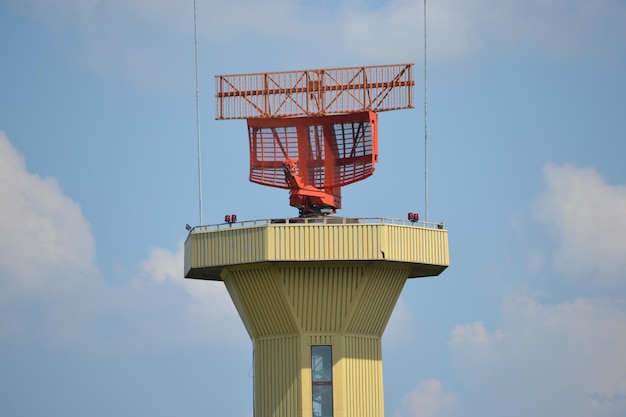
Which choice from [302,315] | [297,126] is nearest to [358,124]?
[297,126]

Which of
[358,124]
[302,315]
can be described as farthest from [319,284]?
[358,124]

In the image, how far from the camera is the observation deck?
111m

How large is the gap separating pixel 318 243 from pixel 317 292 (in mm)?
2703

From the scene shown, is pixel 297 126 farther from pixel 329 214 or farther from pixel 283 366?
pixel 283 366

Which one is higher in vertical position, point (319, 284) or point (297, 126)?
point (297, 126)

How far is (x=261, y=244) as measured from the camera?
366 feet

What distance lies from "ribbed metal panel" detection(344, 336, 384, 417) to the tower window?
34.6 inches

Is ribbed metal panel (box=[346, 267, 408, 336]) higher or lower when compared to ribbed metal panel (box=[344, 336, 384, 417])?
higher

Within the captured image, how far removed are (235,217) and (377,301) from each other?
28.1 feet

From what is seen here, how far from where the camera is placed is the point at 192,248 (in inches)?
4510

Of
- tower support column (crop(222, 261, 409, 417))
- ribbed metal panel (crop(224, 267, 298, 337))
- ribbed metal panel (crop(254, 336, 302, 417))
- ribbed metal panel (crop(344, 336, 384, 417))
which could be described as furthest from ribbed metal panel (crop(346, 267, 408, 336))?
ribbed metal panel (crop(224, 267, 298, 337))

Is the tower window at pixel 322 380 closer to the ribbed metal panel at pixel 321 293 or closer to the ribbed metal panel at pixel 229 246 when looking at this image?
the ribbed metal panel at pixel 321 293

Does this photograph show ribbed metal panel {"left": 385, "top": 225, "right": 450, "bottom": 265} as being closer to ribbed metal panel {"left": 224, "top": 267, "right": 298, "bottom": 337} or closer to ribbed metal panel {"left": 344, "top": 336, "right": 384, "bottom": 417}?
ribbed metal panel {"left": 344, "top": 336, "right": 384, "bottom": 417}

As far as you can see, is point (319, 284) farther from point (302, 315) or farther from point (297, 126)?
point (297, 126)
